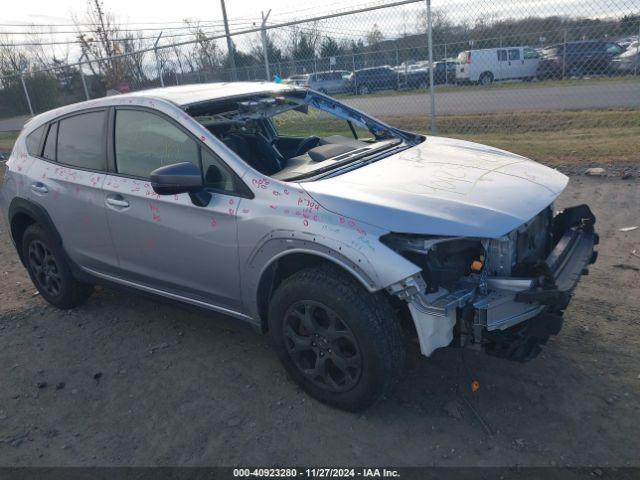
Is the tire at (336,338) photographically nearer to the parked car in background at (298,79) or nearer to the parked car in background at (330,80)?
the parked car in background at (330,80)

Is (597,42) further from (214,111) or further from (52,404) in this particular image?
(52,404)

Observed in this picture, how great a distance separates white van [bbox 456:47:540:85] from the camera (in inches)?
414

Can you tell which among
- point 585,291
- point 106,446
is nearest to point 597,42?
point 585,291

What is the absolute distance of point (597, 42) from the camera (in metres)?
9.44

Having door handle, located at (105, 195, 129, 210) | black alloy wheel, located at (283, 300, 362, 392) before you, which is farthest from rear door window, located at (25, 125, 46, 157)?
black alloy wheel, located at (283, 300, 362, 392)

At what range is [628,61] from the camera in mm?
9703

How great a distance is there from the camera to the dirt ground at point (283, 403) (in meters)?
2.82

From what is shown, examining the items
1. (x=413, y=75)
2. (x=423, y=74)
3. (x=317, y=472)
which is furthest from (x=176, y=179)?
(x=413, y=75)

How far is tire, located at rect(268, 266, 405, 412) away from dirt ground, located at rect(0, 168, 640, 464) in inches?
7.6

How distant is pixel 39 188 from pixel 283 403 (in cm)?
275

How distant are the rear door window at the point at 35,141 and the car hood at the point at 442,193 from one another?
277cm

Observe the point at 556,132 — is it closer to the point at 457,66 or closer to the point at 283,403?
the point at 457,66

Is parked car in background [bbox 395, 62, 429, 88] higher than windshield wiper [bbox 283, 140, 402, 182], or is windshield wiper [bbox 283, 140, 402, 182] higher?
parked car in background [bbox 395, 62, 429, 88]

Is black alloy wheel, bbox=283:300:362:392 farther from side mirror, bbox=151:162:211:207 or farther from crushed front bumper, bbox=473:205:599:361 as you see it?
side mirror, bbox=151:162:211:207
